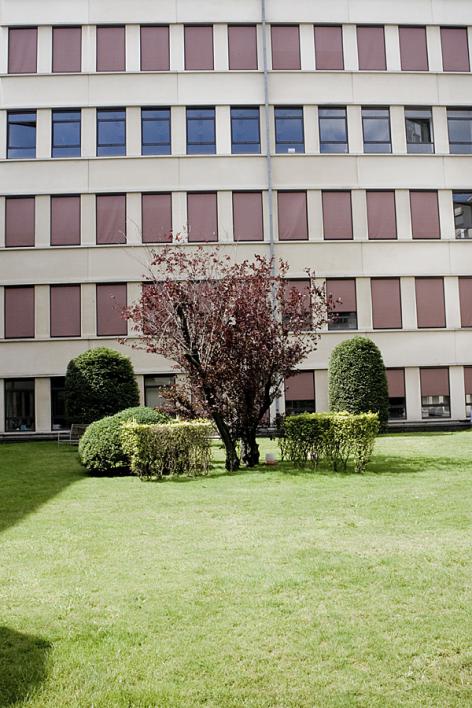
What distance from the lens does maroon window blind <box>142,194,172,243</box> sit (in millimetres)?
28156

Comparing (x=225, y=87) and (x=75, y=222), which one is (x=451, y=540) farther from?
(x=225, y=87)

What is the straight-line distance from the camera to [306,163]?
94.4ft

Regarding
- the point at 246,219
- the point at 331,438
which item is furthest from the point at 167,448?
the point at 246,219

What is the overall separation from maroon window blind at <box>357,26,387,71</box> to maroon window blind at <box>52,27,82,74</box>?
1176cm

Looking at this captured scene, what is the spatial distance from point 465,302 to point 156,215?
13.2 m

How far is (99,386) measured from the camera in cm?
2239

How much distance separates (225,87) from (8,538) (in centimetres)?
2488

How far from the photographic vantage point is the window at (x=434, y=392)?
2850 cm

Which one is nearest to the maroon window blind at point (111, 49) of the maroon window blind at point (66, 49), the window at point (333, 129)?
the maroon window blind at point (66, 49)

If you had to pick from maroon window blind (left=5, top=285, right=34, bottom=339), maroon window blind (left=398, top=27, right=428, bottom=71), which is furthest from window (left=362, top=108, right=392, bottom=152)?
maroon window blind (left=5, top=285, right=34, bottom=339)

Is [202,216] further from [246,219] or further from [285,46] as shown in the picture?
[285,46]

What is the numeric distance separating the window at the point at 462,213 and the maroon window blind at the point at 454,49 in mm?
5604

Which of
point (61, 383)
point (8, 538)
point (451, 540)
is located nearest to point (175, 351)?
point (8, 538)

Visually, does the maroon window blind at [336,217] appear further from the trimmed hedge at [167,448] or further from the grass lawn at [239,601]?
the grass lawn at [239,601]
